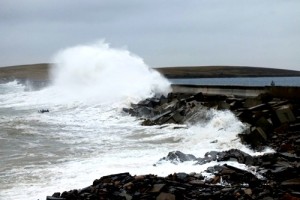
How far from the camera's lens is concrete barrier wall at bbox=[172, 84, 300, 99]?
1512 cm

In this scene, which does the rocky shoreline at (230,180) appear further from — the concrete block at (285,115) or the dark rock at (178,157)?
the concrete block at (285,115)

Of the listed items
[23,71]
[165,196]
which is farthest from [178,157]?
[23,71]

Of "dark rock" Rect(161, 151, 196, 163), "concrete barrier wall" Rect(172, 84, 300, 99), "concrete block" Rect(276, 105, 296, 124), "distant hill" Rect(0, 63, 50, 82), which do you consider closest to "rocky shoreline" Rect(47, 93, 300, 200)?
"dark rock" Rect(161, 151, 196, 163)

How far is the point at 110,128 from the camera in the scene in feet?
55.2

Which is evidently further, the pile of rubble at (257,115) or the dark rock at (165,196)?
the pile of rubble at (257,115)

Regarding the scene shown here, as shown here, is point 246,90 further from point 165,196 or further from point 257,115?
point 165,196

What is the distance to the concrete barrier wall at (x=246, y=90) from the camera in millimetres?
15117

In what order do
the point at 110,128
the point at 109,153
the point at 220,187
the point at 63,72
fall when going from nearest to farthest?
the point at 220,187
the point at 109,153
the point at 110,128
the point at 63,72

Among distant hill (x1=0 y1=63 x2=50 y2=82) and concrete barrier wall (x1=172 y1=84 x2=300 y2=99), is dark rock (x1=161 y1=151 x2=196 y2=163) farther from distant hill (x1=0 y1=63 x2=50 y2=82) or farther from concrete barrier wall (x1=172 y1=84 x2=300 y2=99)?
distant hill (x1=0 y1=63 x2=50 y2=82)

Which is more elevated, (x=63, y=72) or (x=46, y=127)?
(x=63, y=72)

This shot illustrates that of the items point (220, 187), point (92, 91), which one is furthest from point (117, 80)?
point (220, 187)

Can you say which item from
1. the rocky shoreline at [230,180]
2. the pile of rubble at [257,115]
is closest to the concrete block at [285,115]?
the pile of rubble at [257,115]

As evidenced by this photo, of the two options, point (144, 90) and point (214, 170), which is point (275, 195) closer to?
point (214, 170)

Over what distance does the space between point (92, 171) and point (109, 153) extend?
211 cm
